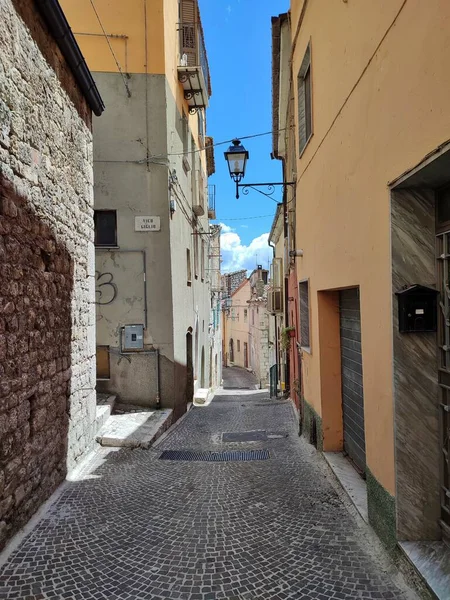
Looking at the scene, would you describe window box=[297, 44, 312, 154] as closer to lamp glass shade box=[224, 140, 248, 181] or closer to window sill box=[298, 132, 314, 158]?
window sill box=[298, 132, 314, 158]

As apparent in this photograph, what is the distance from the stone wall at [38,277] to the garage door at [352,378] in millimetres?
3235

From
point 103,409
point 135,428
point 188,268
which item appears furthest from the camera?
point 188,268

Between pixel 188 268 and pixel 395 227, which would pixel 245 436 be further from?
pixel 188 268

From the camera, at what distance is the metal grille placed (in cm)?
248

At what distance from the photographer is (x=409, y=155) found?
2469 mm

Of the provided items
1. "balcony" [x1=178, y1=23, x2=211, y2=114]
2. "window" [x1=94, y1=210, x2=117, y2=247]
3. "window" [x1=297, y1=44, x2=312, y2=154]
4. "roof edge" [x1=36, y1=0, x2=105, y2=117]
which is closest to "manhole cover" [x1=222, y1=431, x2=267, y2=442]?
"window" [x1=94, y1=210, x2=117, y2=247]

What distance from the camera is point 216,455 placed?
5906mm

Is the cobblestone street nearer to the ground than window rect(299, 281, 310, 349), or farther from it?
nearer to the ground

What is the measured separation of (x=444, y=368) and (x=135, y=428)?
17.5 feet

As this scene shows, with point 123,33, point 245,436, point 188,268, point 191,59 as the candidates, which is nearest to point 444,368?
point 245,436

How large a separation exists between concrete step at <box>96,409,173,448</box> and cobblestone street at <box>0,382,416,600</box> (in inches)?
30.8

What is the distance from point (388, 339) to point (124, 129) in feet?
25.4

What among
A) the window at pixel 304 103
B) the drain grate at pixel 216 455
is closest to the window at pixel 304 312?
the drain grate at pixel 216 455

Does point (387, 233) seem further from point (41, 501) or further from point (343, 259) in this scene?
point (41, 501)
